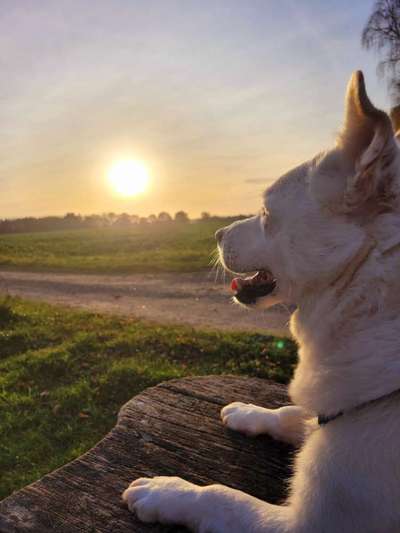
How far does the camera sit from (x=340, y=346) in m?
2.30

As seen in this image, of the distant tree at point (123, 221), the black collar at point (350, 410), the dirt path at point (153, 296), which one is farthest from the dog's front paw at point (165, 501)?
the distant tree at point (123, 221)

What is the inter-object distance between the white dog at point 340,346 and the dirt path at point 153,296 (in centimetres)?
637

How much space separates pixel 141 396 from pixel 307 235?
1.99m

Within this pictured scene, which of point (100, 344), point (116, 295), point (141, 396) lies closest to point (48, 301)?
point (116, 295)

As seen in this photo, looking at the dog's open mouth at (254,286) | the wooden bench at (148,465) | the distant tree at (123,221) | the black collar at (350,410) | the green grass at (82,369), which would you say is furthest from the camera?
the distant tree at (123,221)

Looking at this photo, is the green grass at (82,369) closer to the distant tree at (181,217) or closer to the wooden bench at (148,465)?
the wooden bench at (148,465)

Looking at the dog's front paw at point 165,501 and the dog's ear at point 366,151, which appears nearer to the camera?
the dog's ear at point 366,151

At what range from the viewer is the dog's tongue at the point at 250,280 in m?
2.93

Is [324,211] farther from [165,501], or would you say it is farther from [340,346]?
[165,501]

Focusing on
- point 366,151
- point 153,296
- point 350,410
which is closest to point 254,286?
point 350,410

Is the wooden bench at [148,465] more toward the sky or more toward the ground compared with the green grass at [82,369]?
more toward the sky

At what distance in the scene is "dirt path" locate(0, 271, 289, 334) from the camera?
1005cm

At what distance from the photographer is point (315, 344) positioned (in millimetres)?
2463

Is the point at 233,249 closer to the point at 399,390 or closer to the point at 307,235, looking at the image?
the point at 307,235
